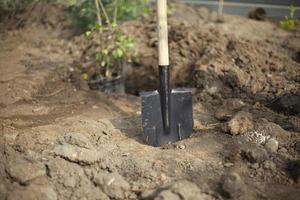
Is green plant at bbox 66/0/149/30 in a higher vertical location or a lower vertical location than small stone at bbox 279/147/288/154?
higher

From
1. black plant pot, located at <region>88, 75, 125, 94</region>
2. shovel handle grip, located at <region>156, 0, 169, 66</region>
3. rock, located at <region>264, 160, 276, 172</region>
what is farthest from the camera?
black plant pot, located at <region>88, 75, 125, 94</region>

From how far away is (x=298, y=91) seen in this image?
3.46 metres

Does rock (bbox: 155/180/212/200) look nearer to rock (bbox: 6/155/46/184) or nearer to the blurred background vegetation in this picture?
rock (bbox: 6/155/46/184)

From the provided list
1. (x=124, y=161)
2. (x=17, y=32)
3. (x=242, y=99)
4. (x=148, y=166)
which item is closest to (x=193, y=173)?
(x=148, y=166)

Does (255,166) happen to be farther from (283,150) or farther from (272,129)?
(272,129)

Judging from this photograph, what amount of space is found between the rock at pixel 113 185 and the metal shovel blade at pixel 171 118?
1.86ft

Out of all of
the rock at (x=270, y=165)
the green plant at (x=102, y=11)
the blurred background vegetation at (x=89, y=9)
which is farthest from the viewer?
the blurred background vegetation at (x=89, y=9)

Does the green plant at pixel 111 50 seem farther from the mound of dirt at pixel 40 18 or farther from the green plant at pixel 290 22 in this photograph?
the green plant at pixel 290 22

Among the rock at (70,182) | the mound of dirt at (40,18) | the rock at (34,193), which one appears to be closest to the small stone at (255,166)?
the rock at (70,182)

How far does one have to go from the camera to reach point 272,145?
2.74 metres

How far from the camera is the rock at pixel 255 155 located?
259cm

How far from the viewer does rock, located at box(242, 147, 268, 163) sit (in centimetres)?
259

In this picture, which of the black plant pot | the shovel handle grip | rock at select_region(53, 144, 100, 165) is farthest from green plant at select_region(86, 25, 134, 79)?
rock at select_region(53, 144, 100, 165)

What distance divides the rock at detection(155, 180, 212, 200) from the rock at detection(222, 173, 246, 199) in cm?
13
